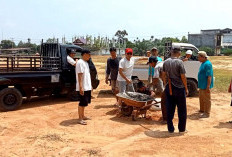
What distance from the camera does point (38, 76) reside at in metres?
8.34

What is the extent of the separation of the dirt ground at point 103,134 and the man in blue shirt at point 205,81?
31 cm

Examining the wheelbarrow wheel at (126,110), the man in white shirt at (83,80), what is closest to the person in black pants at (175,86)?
the wheelbarrow wheel at (126,110)

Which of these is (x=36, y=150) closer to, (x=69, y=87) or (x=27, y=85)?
(x=27, y=85)

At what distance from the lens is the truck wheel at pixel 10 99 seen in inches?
305

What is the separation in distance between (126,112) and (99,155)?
2696 millimetres

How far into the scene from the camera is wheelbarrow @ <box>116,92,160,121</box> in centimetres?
669

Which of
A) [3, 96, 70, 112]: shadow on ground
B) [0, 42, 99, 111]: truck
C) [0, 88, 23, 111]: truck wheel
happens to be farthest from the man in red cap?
[0, 88, 23, 111]: truck wheel

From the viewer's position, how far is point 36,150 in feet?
15.9

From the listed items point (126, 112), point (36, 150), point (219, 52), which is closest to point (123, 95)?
point (126, 112)

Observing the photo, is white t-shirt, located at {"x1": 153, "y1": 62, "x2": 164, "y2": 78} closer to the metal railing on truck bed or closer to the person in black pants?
the person in black pants

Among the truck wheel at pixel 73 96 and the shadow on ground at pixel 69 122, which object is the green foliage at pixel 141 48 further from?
the shadow on ground at pixel 69 122

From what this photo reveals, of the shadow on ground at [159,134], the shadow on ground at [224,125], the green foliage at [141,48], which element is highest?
the green foliage at [141,48]

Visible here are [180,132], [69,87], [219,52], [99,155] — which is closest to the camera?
[99,155]

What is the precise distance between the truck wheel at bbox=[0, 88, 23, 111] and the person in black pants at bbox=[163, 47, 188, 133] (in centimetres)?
448
